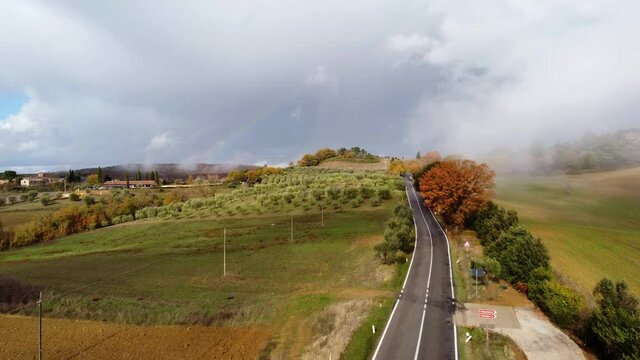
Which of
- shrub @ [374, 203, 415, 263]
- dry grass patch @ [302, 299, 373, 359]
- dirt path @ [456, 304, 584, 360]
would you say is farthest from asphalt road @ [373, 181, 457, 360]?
dry grass patch @ [302, 299, 373, 359]

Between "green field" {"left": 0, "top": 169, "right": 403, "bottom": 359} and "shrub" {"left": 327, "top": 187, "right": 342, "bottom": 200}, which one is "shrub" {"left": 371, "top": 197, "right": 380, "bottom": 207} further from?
"shrub" {"left": 327, "top": 187, "right": 342, "bottom": 200}

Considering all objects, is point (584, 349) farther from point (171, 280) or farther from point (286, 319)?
point (171, 280)

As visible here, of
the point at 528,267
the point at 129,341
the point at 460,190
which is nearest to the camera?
the point at 129,341

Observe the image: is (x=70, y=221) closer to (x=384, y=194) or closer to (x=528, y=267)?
(x=384, y=194)

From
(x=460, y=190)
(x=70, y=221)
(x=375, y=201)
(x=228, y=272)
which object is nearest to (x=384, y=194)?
(x=375, y=201)

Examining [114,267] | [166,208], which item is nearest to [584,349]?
[114,267]

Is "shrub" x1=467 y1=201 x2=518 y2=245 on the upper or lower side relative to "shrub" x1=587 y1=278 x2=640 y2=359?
upper
